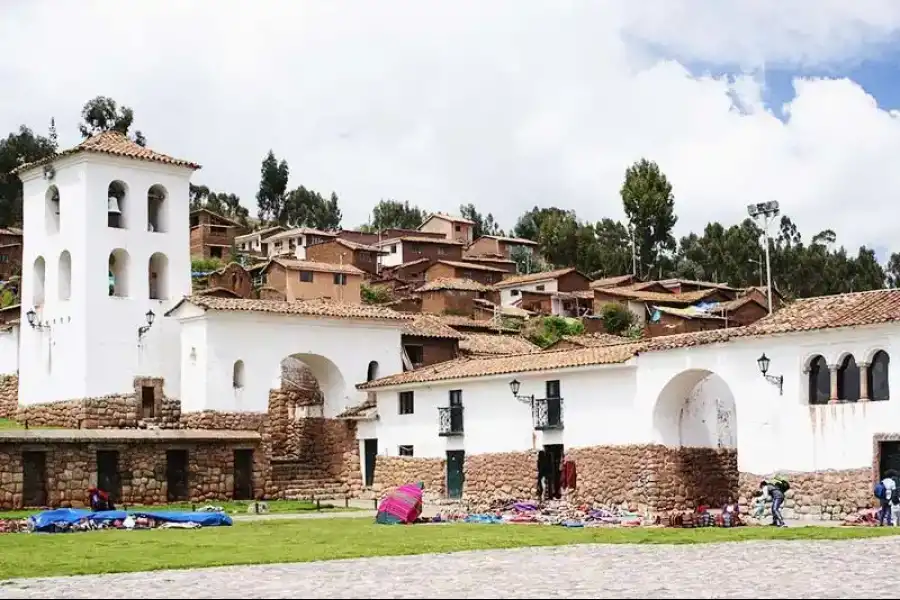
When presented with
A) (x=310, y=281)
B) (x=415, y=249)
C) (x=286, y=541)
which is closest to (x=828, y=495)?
(x=286, y=541)

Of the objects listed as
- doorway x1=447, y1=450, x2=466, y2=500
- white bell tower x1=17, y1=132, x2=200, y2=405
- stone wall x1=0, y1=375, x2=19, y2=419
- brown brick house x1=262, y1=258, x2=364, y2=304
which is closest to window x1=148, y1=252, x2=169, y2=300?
white bell tower x1=17, y1=132, x2=200, y2=405

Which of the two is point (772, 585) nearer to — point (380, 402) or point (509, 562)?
point (509, 562)

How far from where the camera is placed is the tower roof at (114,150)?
45.9 meters

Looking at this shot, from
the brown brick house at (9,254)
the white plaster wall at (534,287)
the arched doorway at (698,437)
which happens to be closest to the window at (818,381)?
the arched doorway at (698,437)

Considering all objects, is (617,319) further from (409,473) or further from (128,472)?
(128,472)

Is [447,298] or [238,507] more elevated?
[447,298]

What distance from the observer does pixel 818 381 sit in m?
31.5

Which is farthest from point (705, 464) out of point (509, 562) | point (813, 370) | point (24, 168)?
point (24, 168)

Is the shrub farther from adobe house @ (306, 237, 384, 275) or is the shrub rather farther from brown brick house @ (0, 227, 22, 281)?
brown brick house @ (0, 227, 22, 281)

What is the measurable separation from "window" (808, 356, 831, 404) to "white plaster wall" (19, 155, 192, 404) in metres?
23.0

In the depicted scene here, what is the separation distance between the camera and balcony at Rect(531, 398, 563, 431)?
37562 mm

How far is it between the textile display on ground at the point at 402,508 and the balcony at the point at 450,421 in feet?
35.6

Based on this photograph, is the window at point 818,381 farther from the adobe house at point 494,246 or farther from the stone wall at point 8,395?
the adobe house at point 494,246

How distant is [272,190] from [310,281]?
168 feet
